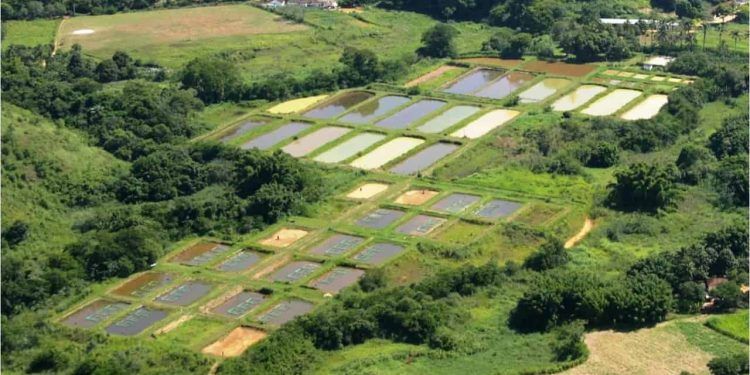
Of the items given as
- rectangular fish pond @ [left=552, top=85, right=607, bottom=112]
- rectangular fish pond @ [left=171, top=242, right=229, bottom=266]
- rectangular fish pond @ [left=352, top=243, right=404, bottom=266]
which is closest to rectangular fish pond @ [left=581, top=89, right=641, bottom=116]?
rectangular fish pond @ [left=552, top=85, right=607, bottom=112]

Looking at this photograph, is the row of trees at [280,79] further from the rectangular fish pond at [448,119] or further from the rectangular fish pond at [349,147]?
the rectangular fish pond at [349,147]

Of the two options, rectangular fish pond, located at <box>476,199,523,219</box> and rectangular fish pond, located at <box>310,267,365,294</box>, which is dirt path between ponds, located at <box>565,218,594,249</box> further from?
rectangular fish pond, located at <box>310,267,365,294</box>

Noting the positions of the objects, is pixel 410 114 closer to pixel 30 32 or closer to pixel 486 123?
pixel 486 123

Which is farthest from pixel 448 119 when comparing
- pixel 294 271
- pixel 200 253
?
pixel 200 253

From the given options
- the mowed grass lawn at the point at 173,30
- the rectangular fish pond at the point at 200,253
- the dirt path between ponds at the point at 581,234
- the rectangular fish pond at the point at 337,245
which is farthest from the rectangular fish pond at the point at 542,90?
the rectangular fish pond at the point at 200,253

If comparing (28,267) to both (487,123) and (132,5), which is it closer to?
(487,123)

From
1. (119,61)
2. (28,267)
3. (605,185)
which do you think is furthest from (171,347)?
(119,61)

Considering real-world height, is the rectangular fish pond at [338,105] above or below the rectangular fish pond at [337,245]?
above
